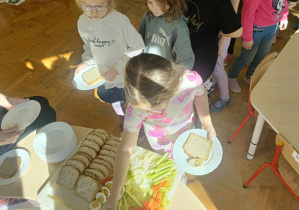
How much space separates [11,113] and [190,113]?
3.63 feet

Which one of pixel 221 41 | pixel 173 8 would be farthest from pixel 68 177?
pixel 221 41

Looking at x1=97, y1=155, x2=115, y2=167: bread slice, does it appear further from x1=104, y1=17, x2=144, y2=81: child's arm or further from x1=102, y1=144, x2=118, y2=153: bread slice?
x1=104, y1=17, x2=144, y2=81: child's arm

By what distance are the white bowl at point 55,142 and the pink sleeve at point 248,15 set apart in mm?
1552

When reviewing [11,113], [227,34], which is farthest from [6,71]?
[227,34]

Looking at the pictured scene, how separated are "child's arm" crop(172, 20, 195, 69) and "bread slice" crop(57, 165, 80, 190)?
85 cm

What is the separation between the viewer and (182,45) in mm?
1462

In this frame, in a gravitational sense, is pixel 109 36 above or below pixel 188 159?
→ above

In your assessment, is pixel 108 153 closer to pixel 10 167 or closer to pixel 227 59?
pixel 10 167

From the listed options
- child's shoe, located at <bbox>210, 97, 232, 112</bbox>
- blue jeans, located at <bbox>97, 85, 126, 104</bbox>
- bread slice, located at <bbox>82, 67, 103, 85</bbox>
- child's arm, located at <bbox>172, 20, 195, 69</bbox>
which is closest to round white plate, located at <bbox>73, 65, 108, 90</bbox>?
bread slice, located at <bbox>82, 67, 103, 85</bbox>

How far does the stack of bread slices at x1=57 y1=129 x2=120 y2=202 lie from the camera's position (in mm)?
1215

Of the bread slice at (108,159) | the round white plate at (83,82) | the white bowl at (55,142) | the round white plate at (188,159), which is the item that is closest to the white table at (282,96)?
the round white plate at (188,159)

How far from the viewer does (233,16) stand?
1452 mm

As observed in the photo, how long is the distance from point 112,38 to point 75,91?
1.34 meters

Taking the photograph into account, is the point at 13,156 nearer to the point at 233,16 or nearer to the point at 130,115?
the point at 130,115
